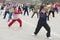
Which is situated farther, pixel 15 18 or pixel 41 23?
pixel 15 18

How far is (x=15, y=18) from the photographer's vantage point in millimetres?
15445

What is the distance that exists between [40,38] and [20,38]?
85 cm

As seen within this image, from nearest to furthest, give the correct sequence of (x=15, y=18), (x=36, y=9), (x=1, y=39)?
(x=1, y=39) < (x=15, y=18) < (x=36, y=9)

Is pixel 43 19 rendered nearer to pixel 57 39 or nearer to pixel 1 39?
pixel 57 39

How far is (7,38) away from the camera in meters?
11.4

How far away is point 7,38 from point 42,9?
6.51 ft

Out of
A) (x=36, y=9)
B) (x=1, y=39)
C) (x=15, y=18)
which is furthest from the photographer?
(x=36, y=9)

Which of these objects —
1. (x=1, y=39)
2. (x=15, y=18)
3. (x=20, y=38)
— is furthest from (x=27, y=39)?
(x=15, y=18)

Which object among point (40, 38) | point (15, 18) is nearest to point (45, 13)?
point (40, 38)

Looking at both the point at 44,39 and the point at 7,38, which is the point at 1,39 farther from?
the point at 44,39

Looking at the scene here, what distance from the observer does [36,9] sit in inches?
1003

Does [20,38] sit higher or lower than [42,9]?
lower

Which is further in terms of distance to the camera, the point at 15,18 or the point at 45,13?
the point at 15,18

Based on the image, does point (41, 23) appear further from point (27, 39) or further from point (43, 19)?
point (27, 39)
